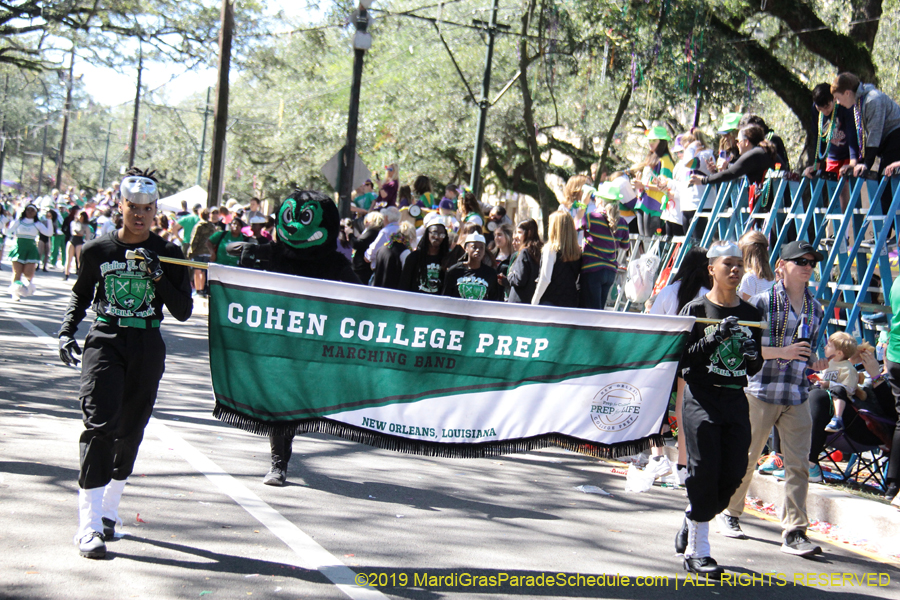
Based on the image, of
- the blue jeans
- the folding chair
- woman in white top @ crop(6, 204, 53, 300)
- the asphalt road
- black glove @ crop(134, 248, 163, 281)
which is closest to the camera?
the asphalt road

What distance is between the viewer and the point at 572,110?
3097cm

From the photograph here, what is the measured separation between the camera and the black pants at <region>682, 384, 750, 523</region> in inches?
213

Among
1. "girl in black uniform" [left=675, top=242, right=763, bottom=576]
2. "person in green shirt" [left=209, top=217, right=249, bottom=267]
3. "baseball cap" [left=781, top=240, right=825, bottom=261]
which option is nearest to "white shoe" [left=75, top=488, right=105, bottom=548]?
"girl in black uniform" [left=675, top=242, right=763, bottom=576]

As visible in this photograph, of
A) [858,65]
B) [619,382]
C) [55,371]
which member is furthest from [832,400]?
[858,65]

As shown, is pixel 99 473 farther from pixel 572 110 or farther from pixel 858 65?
pixel 572 110

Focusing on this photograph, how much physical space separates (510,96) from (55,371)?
2414cm

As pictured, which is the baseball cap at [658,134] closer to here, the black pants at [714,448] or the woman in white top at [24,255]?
the black pants at [714,448]

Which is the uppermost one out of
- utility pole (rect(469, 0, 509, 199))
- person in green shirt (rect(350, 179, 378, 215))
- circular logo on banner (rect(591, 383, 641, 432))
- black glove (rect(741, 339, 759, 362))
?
utility pole (rect(469, 0, 509, 199))

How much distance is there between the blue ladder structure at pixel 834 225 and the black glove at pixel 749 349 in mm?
3826

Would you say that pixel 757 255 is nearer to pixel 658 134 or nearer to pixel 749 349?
pixel 749 349

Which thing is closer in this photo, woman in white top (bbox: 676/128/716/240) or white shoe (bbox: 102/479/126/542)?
white shoe (bbox: 102/479/126/542)

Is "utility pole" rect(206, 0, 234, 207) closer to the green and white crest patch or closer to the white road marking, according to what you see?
the white road marking

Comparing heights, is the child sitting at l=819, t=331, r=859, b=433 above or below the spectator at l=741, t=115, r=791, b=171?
below

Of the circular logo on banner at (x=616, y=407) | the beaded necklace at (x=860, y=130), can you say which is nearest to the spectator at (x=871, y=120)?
the beaded necklace at (x=860, y=130)
